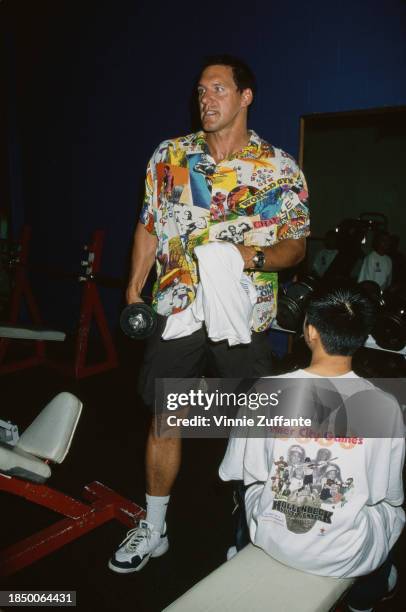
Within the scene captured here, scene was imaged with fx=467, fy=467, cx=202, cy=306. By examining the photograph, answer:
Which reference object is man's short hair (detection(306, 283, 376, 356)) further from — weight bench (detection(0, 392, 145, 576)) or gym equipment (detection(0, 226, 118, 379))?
gym equipment (detection(0, 226, 118, 379))

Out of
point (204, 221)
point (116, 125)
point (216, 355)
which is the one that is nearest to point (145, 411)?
point (216, 355)

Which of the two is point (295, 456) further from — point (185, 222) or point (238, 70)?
point (238, 70)

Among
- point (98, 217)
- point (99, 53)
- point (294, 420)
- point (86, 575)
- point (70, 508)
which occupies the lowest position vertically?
point (86, 575)

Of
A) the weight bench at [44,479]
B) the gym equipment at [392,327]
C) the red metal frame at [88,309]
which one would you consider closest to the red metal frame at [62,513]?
the weight bench at [44,479]

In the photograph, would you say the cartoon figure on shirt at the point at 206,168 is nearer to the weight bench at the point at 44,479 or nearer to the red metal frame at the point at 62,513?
the weight bench at the point at 44,479

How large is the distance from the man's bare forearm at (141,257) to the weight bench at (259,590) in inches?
40.6

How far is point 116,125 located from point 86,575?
3.45m

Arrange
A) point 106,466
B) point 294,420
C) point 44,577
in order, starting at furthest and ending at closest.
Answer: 1. point 106,466
2. point 44,577
3. point 294,420

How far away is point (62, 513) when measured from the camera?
175 centimetres

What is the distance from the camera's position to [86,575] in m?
Answer: 1.72

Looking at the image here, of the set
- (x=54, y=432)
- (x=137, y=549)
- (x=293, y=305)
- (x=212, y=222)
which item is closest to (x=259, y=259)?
(x=212, y=222)

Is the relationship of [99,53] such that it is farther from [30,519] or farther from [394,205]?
[30,519]

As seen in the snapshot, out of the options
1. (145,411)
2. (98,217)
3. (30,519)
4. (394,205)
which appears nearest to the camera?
(30,519)

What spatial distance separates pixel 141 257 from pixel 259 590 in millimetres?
1215
